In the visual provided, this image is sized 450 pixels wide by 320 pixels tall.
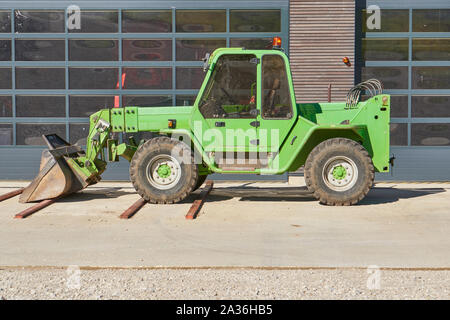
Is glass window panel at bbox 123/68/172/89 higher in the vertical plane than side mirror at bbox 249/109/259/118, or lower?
higher

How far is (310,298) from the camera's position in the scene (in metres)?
5.59

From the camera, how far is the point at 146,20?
1471 cm

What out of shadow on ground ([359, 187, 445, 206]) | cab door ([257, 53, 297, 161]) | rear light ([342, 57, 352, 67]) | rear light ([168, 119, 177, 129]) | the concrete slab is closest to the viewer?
the concrete slab

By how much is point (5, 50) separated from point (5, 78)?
2.02ft

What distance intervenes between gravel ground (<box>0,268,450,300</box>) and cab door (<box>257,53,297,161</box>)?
459 centimetres

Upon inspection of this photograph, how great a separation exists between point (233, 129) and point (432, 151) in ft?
18.5

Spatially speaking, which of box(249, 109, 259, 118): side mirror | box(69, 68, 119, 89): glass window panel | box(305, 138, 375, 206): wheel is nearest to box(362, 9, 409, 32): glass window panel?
box(305, 138, 375, 206): wheel

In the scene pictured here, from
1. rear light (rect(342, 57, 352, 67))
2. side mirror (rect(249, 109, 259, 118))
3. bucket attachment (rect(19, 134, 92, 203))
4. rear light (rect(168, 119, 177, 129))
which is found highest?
rear light (rect(342, 57, 352, 67))

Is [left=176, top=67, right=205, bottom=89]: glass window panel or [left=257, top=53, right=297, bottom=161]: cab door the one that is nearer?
[left=257, top=53, right=297, bottom=161]: cab door

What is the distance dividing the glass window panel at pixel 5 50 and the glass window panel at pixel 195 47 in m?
3.74

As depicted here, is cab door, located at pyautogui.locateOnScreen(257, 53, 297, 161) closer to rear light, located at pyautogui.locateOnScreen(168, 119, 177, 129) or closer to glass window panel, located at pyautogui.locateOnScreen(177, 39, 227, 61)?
rear light, located at pyautogui.locateOnScreen(168, 119, 177, 129)

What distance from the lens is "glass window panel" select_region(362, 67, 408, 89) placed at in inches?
579

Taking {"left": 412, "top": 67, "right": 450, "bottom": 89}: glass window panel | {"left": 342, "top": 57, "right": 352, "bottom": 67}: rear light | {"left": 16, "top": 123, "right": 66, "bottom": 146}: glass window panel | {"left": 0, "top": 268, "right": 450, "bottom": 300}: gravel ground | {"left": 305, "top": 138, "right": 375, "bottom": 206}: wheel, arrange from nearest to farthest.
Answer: {"left": 0, "top": 268, "right": 450, "bottom": 300}: gravel ground < {"left": 305, "top": 138, "right": 375, "bottom": 206}: wheel < {"left": 342, "top": 57, "right": 352, "bottom": 67}: rear light < {"left": 412, "top": 67, "right": 450, "bottom": 89}: glass window panel < {"left": 16, "top": 123, "right": 66, "bottom": 146}: glass window panel

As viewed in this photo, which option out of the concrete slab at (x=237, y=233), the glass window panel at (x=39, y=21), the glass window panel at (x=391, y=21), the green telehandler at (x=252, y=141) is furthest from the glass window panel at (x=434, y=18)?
the glass window panel at (x=39, y=21)
